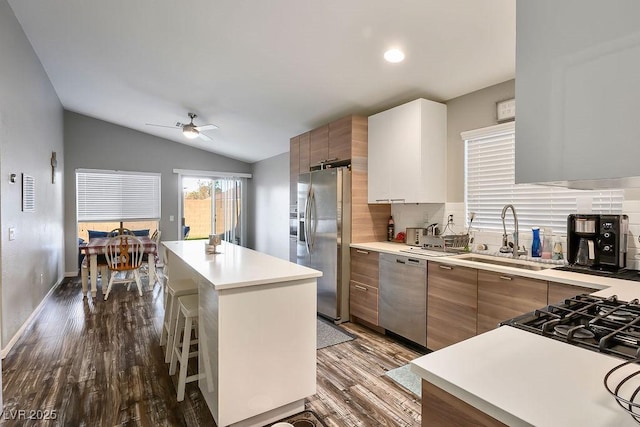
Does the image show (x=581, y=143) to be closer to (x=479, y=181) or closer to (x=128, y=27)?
(x=479, y=181)

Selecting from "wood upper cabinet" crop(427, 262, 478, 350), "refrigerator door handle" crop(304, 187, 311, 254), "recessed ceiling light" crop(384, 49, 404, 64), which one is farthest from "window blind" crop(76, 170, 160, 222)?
"wood upper cabinet" crop(427, 262, 478, 350)

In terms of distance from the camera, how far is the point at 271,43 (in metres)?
2.75

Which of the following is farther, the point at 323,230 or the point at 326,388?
the point at 323,230

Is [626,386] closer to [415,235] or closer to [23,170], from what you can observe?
[415,235]

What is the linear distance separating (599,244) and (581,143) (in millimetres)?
1833

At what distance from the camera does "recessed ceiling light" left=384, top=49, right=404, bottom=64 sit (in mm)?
2576

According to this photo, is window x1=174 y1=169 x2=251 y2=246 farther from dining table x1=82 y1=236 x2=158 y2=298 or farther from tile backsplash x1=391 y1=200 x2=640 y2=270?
tile backsplash x1=391 y1=200 x2=640 y2=270

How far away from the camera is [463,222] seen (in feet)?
10.6

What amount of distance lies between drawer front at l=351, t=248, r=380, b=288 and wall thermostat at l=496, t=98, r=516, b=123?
165 cm

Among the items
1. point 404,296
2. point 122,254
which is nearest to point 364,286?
point 404,296

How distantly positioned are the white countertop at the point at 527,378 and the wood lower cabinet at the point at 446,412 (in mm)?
25

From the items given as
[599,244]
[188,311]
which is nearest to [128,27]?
[188,311]

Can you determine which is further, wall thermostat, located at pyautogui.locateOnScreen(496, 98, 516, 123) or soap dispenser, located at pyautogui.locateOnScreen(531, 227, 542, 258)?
wall thermostat, located at pyautogui.locateOnScreen(496, 98, 516, 123)

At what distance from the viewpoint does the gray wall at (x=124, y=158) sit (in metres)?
6.07
